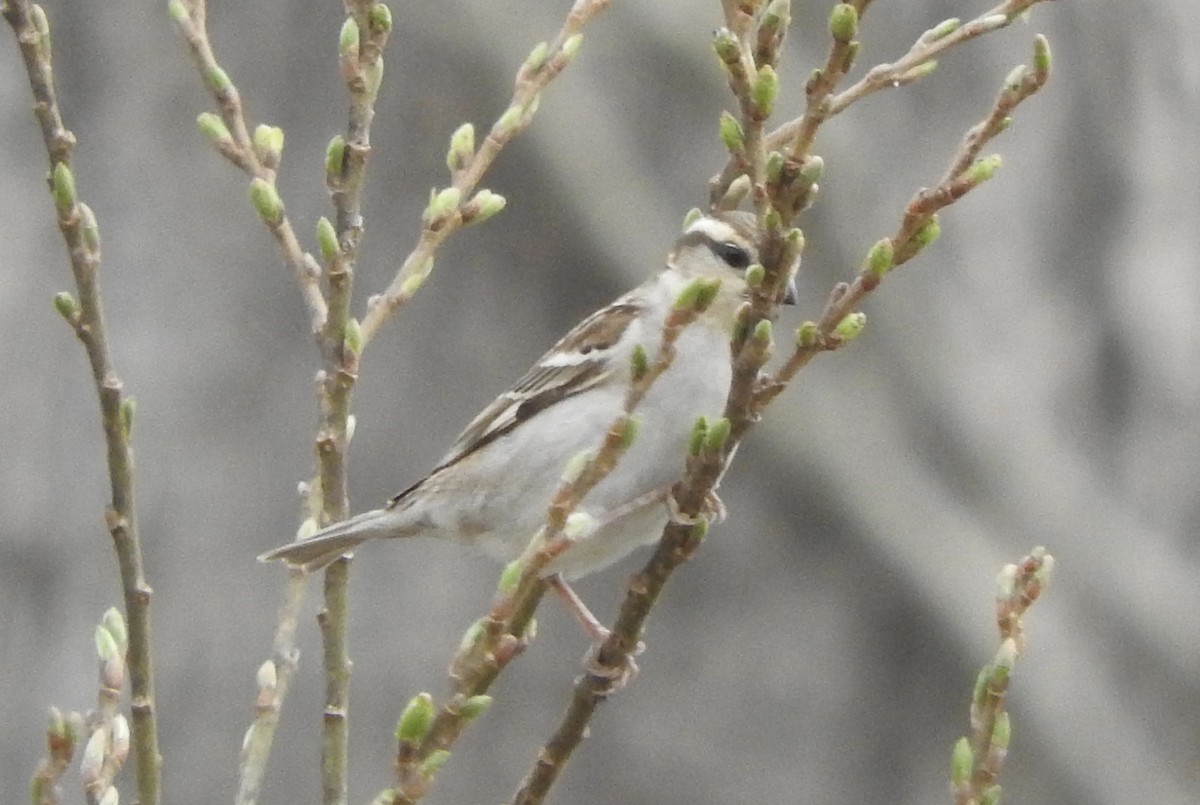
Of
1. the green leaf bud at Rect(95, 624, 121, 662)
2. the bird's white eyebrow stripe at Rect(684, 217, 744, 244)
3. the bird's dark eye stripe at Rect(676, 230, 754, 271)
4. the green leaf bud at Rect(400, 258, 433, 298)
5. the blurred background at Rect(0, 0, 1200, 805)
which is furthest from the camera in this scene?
the blurred background at Rect(0, 0, 1200, 805)

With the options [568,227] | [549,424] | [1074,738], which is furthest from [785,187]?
[1074,738]

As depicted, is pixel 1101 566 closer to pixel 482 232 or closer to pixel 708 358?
pixel 482 232

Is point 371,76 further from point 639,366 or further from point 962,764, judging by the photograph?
point 962,764

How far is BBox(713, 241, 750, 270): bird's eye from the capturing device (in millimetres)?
2697

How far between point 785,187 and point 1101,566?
3.43 metres

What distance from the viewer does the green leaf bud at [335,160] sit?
1.66m

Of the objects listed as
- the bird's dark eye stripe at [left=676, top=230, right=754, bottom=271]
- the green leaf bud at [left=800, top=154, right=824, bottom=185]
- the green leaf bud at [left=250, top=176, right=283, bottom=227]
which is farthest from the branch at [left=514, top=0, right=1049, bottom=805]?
the bird's dark eye stripe at [left=676, top=230, right=754, bottom=271]

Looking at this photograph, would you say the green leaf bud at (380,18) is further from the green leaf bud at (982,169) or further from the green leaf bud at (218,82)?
the green leaf bud at (982,169)

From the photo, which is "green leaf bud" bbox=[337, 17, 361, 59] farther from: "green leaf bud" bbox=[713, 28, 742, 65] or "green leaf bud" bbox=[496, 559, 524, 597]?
"green leaf bud" bbox=[496, 559, 524, 597]

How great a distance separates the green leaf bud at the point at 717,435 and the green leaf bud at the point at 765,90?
26 cm

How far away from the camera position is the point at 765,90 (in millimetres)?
1441

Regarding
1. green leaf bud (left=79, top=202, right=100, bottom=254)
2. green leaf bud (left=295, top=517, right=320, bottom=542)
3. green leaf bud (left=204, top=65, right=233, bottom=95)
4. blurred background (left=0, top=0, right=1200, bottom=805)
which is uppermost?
blurred background (left=0, top=0, right=1200, bottom=805)

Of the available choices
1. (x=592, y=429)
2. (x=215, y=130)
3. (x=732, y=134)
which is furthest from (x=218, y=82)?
(x=592, y=429)

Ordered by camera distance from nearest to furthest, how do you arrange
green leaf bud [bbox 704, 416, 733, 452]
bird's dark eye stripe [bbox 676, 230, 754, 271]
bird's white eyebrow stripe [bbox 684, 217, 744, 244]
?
green leaf bud [bbox 704, 416, 733, 452], bird's white eyebrow stripe [bbox 684, 217, 744, 244], bird's dark eye stripe [bbox 676, 230, 754, 271]
